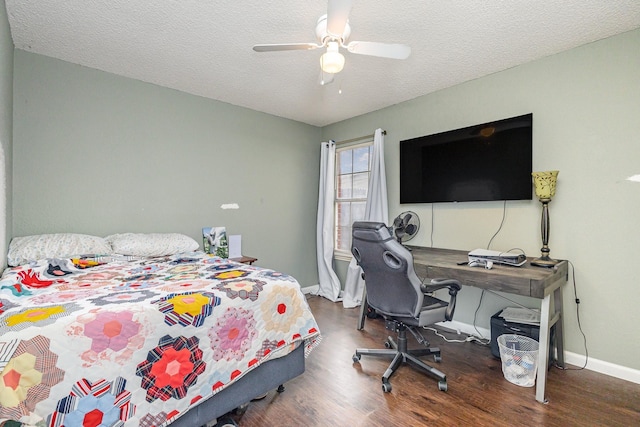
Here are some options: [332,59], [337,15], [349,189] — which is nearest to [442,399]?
[332,59]

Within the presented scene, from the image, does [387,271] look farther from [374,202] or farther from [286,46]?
[374,202]

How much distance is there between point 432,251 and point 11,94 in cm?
377

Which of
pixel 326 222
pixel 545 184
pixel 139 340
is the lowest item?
pixel 139 340

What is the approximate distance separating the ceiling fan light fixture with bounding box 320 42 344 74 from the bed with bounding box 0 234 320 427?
4.40 feet

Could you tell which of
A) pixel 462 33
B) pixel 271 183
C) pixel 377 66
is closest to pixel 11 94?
pixel 271 183

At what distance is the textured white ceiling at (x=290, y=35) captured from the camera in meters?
1.88

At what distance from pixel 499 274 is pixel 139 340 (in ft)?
6.91

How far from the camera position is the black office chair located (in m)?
1.97

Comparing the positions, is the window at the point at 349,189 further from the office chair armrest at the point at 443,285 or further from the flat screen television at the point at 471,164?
the office chair armrest at the point at 443,285

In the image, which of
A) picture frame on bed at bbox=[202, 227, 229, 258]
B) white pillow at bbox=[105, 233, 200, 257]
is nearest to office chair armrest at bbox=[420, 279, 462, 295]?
white pillow at bbox=[105, 233, 200, 257]

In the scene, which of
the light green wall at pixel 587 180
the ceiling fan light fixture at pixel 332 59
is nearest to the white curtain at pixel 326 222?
the light green wall at pixel 587 180

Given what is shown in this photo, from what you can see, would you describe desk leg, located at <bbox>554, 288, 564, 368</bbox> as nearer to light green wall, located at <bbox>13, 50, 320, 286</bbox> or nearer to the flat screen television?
the flat screen television

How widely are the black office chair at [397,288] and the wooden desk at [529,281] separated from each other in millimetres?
232

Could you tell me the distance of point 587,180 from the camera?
2.29m
